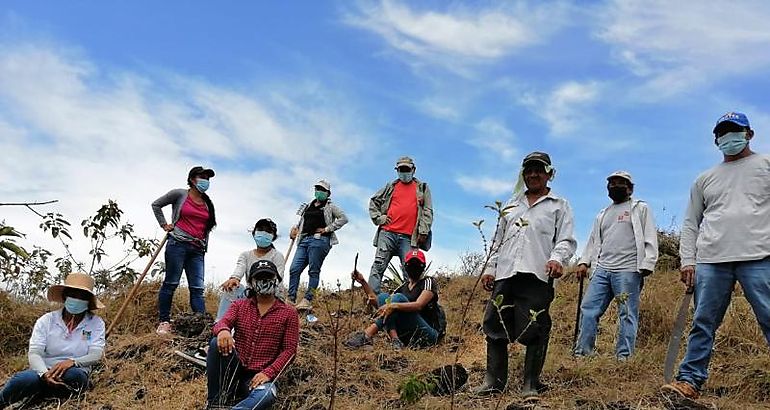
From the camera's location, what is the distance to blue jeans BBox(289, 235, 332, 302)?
8047 mm

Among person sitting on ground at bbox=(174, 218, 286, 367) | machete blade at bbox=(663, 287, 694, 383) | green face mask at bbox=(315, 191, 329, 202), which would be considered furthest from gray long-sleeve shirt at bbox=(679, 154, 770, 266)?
green face mask at bbox=(315, 191, 329, 202)

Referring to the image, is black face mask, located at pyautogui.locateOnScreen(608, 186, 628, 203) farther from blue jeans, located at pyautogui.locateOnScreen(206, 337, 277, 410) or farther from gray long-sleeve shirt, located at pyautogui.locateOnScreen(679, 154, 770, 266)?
blue jeans, located at pyautogui.locateOnScreen(206, 337, 277, 410)

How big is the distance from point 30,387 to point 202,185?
257cm

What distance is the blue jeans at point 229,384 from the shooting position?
4945 mm

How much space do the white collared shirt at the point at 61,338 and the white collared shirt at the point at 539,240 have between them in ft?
11.2

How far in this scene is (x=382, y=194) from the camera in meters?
8.21

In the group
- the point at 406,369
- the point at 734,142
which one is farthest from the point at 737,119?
the point at 406,369

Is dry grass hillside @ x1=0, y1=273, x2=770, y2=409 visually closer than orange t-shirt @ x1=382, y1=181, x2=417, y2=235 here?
Yes

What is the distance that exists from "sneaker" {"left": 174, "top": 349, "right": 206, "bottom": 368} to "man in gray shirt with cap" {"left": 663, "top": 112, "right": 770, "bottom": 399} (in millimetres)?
3673

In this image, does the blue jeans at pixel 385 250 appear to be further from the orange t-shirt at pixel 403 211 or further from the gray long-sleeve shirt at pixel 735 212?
the gray long-sleeve shirt at pixel 735 212

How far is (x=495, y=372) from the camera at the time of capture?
4.97 m

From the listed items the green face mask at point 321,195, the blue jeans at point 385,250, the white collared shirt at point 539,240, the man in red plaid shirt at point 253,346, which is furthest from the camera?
the green face mask at point 321,195

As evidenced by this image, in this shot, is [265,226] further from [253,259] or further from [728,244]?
[728,244]

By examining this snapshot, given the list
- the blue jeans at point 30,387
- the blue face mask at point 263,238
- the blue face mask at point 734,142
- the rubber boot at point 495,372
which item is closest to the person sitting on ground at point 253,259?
the blue face mask at point 263,238
